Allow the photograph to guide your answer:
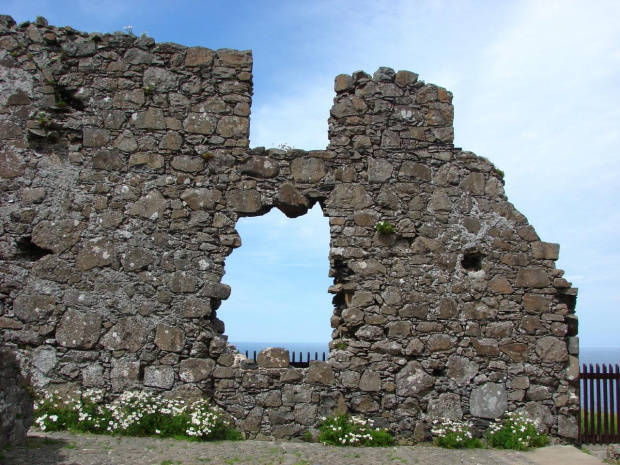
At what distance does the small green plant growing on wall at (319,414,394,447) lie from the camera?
7.22 meters

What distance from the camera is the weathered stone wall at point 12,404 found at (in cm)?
567

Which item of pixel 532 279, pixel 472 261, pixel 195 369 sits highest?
pixel 472 261

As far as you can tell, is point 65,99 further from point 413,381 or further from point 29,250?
point 413,381

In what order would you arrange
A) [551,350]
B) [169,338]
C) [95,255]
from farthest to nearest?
[551,350] < [95,255] < [169,338]

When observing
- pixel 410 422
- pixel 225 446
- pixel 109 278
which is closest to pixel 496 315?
pixel 410 422

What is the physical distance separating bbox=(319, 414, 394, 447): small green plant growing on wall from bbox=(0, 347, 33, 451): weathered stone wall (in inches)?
137

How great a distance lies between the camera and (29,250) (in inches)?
305

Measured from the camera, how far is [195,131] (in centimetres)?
802

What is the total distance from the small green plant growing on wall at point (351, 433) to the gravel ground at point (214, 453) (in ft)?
0.51

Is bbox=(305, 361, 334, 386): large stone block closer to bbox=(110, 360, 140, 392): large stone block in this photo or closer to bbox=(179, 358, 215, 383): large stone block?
bbox=(179, 358, 215, 383): large stone block

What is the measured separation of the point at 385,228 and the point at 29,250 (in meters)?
4.94

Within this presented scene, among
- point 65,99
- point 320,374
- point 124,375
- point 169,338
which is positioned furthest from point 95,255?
point 320,374

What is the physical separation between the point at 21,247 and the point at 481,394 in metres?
6.59

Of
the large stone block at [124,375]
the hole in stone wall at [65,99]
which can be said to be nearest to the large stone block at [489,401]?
the large stone block at [124,375]
